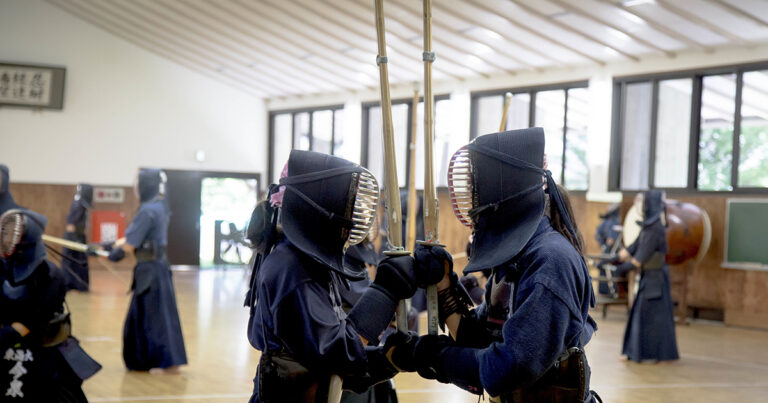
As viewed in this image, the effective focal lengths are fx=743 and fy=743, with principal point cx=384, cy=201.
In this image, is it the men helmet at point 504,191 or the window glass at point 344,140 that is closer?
the men helmet at point 504,191

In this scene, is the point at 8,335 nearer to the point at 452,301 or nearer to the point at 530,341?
the point at 452,301

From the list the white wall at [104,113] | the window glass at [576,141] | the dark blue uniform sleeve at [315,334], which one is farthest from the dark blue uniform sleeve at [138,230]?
the white wall at [104,113]

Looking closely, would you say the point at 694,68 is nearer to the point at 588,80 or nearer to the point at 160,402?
the point at 588,80

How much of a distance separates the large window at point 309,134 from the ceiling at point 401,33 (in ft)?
2.13

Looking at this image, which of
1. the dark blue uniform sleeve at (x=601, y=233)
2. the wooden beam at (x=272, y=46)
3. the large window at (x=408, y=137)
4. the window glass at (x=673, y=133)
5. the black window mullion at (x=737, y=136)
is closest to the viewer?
the black window mullion at (x=737, y=136)

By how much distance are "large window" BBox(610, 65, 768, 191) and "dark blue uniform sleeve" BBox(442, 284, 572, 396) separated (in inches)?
371

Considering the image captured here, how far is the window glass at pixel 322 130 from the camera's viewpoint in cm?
1648

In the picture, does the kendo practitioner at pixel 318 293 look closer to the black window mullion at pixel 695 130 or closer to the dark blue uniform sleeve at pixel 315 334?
the dark blue uniform sleeve at pixel 315 334

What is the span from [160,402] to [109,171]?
11.6 metres

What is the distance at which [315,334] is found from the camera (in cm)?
226

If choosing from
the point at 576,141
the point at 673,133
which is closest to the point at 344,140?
the point at 576,141

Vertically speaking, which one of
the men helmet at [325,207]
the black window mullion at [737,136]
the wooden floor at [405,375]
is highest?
the black window mullion at [737,136]

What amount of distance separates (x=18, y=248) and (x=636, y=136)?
31.7ft

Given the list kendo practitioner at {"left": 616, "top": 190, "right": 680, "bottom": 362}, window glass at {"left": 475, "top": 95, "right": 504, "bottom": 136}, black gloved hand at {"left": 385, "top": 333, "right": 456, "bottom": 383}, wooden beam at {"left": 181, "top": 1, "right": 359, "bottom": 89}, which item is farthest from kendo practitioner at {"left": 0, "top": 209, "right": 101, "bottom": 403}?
window glass at {"left": 475, "top": 95, "right": 504, "bottom": 136}
